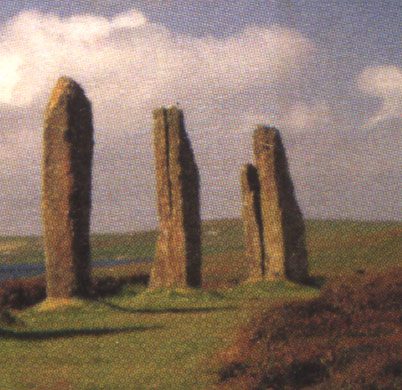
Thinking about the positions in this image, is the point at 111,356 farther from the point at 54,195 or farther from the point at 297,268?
the point at 297,268

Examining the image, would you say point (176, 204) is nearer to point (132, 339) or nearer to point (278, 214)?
point (278, 214)

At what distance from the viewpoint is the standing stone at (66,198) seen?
16.7 metres

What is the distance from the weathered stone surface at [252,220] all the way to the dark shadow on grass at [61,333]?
32.7 feet

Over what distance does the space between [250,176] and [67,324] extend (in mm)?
10073

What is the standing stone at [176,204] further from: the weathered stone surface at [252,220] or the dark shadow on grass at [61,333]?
the dark shadow on grass at [61,333]

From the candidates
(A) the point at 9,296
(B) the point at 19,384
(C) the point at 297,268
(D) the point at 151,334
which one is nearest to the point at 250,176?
(C) the point at 297,268

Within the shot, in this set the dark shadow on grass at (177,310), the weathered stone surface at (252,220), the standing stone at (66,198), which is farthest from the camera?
the weathered stone surface at (252,220)

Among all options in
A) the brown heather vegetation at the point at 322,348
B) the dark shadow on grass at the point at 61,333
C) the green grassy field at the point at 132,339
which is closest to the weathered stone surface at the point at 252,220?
the green grassy field at the point at 132,339

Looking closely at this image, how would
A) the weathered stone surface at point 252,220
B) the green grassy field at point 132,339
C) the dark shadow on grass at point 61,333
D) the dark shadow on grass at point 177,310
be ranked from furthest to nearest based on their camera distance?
1. the weathered stone surface at point 252,220
2. the dark shadow on grass at point 177,310
3. the dark shadow on grass at point 61,333
4. the green grassy field at point 132,339

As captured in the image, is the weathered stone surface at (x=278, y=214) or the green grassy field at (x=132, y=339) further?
the weathered stone surface at (x=278, y=214)

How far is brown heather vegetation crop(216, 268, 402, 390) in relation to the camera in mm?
7152

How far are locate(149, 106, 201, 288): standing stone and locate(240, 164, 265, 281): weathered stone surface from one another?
10.7 ft

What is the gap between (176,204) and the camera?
778 inches

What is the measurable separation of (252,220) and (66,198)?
7794 mm
